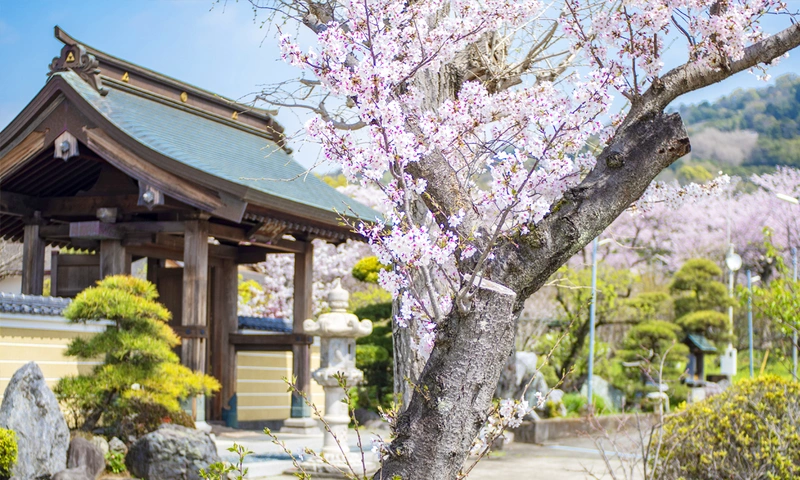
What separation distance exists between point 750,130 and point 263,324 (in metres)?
58.5

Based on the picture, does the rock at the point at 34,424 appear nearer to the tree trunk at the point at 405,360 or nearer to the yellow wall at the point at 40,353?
the yellow wall at the point at 40,353

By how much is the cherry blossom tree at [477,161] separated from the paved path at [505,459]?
5.42m

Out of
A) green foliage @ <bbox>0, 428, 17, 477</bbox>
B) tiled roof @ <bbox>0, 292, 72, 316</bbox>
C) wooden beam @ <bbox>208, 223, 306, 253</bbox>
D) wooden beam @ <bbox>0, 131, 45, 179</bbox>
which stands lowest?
green foliage @ <bbox>0, 428, 17, 477</bbox>

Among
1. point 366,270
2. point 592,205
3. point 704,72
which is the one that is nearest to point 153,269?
point 366,270

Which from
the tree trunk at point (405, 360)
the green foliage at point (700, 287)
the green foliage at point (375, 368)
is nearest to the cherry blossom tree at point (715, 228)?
the green foliage at point (700, 287)

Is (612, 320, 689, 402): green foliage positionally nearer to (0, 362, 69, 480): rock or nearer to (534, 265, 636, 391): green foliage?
(534, 265, 636, 391): green foliage

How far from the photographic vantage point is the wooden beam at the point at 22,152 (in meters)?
9.76

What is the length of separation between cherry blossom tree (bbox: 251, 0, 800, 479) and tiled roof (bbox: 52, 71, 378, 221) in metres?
4.94

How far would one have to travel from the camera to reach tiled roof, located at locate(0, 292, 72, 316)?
794 cm

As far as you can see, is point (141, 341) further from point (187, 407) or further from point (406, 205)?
point (406, 205)

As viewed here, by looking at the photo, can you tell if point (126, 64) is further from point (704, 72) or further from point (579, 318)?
point (579, 318)

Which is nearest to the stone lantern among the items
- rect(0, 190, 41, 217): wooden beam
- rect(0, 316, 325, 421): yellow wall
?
rect(0, 316, 325, 421): yellow wall

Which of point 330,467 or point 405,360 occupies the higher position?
point 405,360

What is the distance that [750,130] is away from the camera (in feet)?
205
